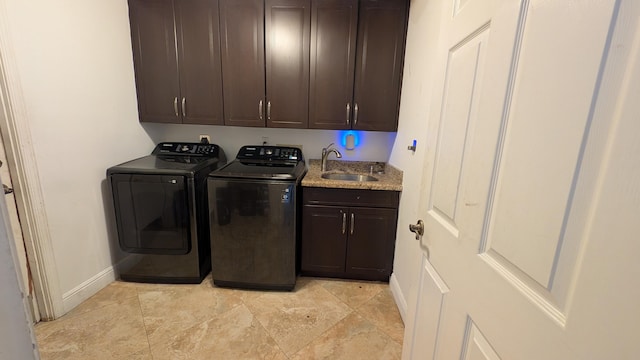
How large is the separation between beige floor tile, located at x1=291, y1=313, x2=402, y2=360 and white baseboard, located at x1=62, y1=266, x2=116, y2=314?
5.28ft

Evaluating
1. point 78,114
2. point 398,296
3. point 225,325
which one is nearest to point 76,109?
point 78,114

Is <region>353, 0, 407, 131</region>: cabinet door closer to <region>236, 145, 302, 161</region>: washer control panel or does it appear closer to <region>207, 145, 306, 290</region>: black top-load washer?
<region>236, 145, 302, 161</region>: washer control panel

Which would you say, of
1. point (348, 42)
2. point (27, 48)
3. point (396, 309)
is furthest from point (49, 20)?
point (396, 309)

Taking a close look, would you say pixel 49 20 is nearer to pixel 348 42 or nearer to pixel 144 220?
pixel 144 220

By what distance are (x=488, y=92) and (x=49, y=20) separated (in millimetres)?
2398

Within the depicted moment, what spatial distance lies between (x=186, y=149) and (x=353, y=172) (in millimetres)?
1605

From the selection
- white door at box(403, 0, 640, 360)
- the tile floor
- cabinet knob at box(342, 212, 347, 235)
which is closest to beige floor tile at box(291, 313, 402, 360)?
the tile floor

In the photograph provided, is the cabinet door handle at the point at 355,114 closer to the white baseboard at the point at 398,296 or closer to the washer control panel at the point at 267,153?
the washer control panel at the point at 267,153

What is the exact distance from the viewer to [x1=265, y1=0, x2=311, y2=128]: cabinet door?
2119 millimetres

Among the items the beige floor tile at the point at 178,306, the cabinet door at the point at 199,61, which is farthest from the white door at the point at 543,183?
the cabinet door at the point at 199,61

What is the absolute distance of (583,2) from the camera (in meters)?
0.44

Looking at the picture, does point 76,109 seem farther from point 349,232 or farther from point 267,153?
point 349,232

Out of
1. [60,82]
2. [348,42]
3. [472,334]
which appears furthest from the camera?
[348,42]

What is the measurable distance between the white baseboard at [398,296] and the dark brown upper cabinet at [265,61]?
149 cm
